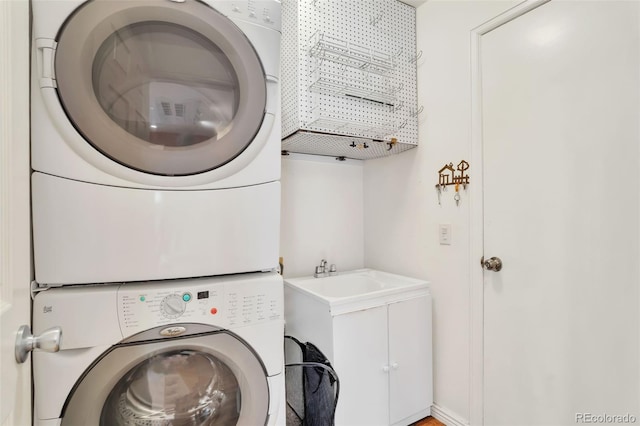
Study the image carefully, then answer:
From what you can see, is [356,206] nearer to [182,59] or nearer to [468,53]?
[468,53]

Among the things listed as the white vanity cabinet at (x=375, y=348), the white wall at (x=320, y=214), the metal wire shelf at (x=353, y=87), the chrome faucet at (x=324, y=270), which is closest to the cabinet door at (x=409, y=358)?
the white vanity cabinet at (x=375, y=348)

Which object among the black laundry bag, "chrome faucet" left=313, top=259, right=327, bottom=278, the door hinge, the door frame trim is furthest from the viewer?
"chrome faucet" left=313, top=259, right=327, bottom=278

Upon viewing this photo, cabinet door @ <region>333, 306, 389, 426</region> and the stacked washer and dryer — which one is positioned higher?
the stacked washer and dryer

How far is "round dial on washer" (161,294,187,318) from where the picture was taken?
3.04ft

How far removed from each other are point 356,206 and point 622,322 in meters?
1.55

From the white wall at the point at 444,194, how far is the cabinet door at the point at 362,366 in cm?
43

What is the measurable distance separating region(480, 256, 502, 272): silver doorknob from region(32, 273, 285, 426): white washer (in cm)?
108

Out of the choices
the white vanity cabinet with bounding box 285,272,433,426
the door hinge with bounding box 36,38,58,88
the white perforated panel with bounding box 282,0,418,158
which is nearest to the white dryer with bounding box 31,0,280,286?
the door hinge with bounding box 36,38,58,88

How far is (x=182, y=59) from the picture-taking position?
38.4 inches

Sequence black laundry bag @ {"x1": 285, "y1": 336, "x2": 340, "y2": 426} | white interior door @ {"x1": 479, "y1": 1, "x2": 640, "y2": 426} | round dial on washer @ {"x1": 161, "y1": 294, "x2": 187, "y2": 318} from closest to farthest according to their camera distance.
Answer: round dial on washer @ {"x1": 161, "y1": 294, "x2": 187, "y2": 318} < white interior door @ {"x1": 479, "y1": 1, "x2": 640, "y2": 426} < black laundry bag @ {"x1": 285, "y1": 336, "x2": 340, "y2": 426}
